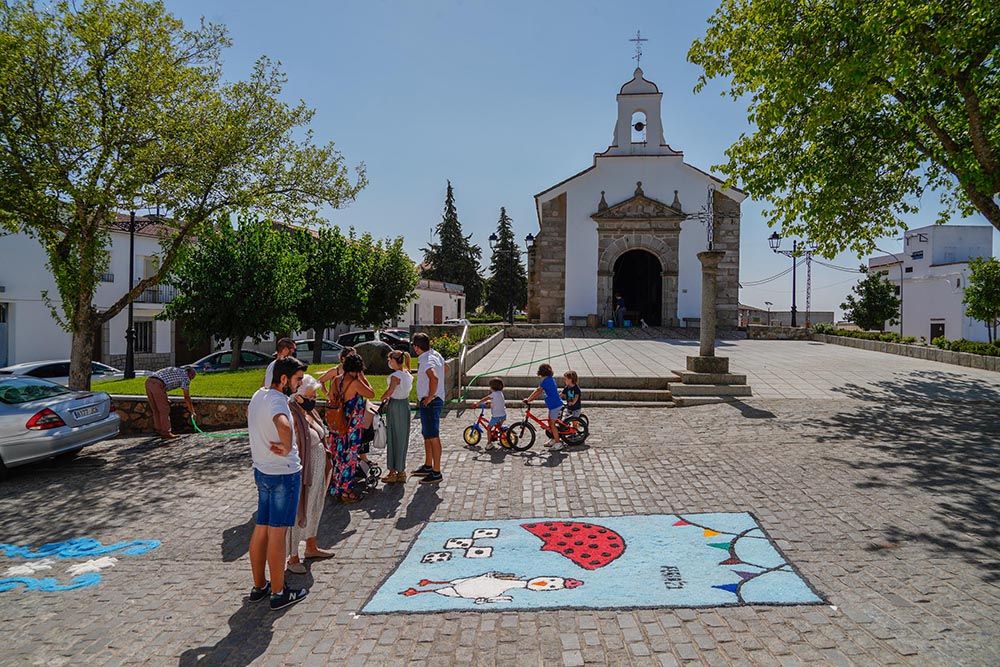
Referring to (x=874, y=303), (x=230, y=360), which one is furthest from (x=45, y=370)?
(x=874, y=303)

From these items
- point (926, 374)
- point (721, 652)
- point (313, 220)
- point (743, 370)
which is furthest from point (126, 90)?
point (926, 374)

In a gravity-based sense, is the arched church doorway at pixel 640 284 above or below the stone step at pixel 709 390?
above

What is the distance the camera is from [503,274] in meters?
55.8

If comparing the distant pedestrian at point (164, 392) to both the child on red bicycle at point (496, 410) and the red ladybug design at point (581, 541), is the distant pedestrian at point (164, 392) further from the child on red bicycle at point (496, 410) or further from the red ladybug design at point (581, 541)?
the red ladybug design at point (581, 541)

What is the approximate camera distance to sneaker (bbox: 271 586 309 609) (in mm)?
4070

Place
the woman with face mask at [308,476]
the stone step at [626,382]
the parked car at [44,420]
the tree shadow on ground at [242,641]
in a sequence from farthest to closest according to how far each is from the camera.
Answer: the stone step at [626,382]
the parked car at [44,420]
the woman with face mask at [308,476]
the tree shadow on ground at [242,641]

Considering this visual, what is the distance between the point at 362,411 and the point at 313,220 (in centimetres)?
708

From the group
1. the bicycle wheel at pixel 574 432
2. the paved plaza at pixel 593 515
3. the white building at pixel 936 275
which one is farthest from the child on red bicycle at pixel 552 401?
the white building at pixel 936 275

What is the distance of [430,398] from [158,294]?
91.2 feet

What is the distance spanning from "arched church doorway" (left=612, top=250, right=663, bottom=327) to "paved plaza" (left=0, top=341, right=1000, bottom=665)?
68.4 ft

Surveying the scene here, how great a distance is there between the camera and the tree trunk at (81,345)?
35.8 feet

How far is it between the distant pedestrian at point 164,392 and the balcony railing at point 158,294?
2127 centimetres

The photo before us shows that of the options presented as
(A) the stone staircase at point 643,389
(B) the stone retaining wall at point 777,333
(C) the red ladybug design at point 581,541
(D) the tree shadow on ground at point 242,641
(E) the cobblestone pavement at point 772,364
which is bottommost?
(D) the tree shadow on ground at point 242,641

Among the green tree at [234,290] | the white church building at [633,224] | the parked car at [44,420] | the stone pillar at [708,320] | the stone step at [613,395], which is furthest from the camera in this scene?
the white church building at [633,224]
